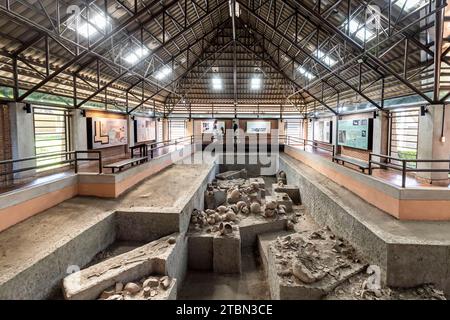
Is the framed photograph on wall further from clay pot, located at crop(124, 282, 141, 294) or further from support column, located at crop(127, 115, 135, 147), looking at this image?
clay pot, located at crop(124, 282, 141, 294)

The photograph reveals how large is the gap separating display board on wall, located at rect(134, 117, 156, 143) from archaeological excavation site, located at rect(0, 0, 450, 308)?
131 centimetres

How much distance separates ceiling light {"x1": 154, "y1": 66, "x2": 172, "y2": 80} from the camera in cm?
1691

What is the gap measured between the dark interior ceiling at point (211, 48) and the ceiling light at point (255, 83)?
1.20 ft

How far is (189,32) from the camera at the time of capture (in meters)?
14.9

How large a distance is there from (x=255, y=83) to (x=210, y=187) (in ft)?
43.4

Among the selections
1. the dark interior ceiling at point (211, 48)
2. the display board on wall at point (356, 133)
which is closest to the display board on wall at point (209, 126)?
the dark interior ceiling at point (211, 48)

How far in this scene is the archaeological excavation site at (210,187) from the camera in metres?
4.90

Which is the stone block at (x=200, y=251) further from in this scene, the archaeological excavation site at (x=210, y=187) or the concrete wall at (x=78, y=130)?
the concrete wall at (x=78, y=130)

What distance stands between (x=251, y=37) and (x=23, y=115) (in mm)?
15191

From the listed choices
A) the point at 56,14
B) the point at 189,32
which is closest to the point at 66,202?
the point at 56,14

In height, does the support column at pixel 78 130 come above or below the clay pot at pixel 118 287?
above

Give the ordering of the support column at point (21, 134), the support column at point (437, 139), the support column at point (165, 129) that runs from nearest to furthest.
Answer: the support column at point (437, 139), the support column at point (21, 134), the support column at point (165, 129)

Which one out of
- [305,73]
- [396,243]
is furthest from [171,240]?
[305,73]
